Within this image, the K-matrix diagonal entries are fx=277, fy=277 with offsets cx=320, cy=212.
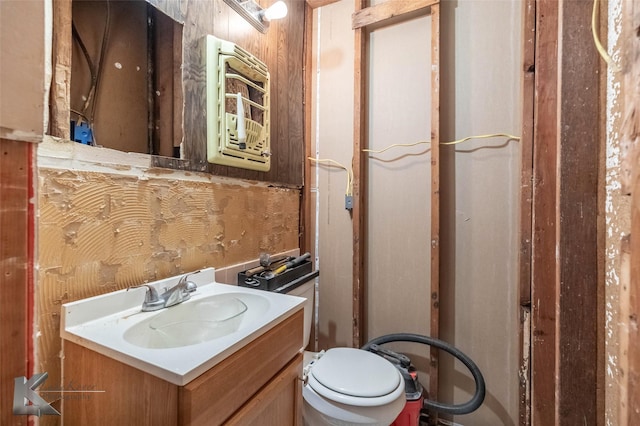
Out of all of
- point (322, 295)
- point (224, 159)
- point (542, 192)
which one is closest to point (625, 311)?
point (542, 192)

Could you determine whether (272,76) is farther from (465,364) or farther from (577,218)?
(465,364)

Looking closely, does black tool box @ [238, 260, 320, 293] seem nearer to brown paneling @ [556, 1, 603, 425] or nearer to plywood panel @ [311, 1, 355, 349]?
plywood panel @ [311, 1, 355, 349]

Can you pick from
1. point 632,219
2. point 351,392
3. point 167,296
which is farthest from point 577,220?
point 167,296

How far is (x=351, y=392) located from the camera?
3.29 feet

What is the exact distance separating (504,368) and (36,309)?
1774 mm

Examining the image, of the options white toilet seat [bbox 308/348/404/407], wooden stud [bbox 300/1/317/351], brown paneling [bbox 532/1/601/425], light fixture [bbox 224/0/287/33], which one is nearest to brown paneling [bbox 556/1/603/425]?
brown paneling [bbox 532/1/601/425]

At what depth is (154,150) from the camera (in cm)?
112

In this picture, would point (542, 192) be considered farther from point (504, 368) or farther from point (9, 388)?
point (9, 388)

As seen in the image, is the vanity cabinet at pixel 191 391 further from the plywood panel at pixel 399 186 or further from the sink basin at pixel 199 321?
the plywood panel at pixel 399 186

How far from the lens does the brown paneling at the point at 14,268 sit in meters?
0.59

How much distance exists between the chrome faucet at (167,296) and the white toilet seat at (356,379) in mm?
601

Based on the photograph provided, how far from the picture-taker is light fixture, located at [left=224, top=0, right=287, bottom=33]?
1297 mm

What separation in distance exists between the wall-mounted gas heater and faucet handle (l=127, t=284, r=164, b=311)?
537mm

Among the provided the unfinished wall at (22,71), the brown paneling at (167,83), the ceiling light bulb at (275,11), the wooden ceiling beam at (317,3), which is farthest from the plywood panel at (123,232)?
the wooden ceiling beam at (317,3)
